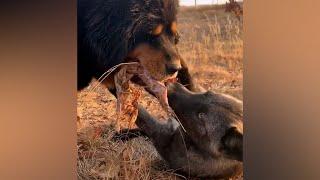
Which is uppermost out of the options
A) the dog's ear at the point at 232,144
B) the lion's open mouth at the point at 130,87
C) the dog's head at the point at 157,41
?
the dog's head at the point at 157,41

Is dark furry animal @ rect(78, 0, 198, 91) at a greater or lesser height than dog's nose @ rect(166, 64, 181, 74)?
greater

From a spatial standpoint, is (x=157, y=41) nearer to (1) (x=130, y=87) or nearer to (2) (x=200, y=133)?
(1) (x=130, y=87)

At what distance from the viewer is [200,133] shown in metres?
2.19

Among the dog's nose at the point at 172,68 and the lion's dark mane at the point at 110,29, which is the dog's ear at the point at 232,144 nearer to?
the dog's nose at the point at 172,68

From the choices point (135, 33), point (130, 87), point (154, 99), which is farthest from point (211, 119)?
point (135, 33)

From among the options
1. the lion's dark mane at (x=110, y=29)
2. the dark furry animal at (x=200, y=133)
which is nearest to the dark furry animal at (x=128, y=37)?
the lion's dark mane at (x=110, y=29)

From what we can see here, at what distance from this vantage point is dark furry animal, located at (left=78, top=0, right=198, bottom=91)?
7.27 feet

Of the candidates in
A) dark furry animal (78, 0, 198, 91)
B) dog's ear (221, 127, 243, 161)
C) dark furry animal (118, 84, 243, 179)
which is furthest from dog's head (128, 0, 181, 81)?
dog's ear (221, 127, 243, 161)

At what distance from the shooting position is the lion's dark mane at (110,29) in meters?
2.24

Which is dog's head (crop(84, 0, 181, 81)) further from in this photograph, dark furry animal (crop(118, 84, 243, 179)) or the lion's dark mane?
dark furry animal (crop(118, 84, 243, 179))

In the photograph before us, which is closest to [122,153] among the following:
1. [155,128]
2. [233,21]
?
[155,128]

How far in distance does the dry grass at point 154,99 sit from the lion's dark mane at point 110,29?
0.40 ft

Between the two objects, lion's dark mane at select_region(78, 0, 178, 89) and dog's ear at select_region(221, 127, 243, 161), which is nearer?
dog's ear at select_region(221, 127, 243, 161)
